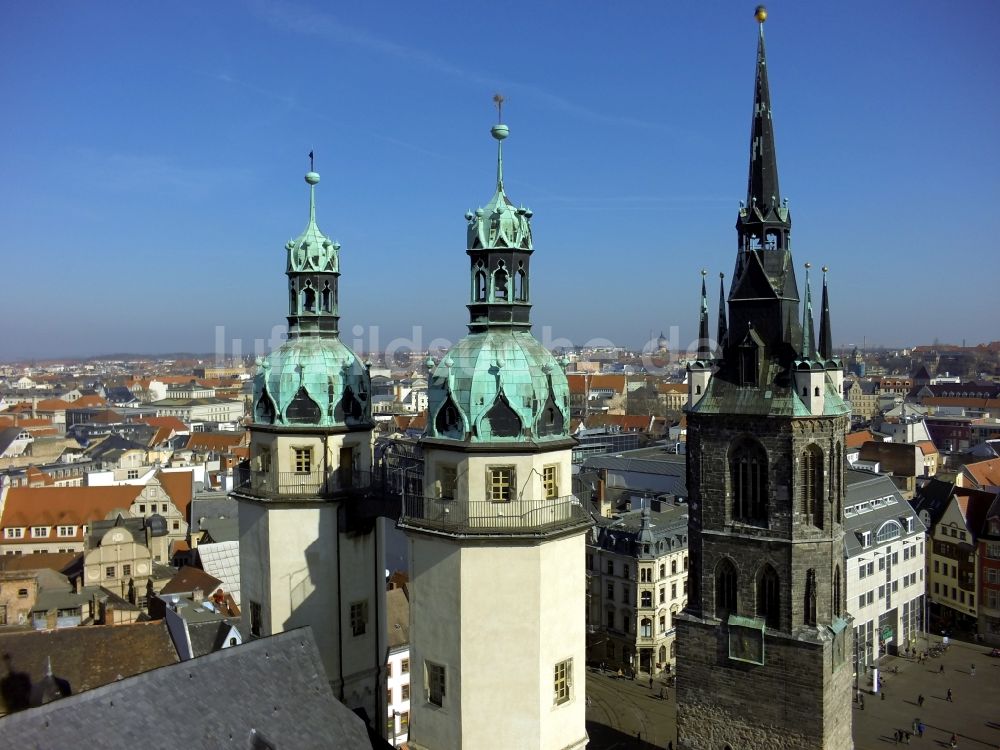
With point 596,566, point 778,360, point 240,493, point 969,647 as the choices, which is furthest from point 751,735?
point 969,647

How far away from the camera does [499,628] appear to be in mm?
24750

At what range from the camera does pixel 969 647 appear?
239ft

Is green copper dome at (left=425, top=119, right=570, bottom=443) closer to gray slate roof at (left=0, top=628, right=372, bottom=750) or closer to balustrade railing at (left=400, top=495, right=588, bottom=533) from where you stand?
balustrade railing at (left=400, top=495, right=588, bottom=533)

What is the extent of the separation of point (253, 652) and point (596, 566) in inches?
1935

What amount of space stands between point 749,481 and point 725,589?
4.92 metres

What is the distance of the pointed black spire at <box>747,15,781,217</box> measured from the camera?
39031 millimetres

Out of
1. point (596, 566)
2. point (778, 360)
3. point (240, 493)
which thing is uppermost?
point (778, 360)

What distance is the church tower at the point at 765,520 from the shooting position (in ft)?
119

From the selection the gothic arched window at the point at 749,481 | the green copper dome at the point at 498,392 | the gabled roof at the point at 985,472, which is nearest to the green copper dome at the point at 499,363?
the green copper dome at the point at 498,392

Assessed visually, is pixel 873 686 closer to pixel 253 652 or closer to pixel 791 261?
pixel 791 261

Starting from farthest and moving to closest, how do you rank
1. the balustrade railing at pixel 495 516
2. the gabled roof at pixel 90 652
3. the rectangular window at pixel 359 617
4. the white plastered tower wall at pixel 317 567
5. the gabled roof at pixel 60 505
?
the gabled roof at pixel 60 505 < the gabled roof at pixel 90 652 < the rectangular window at pixel 359 617 < the white plastered tower wall at pixel 317 567 < the balustrade railing at pixel 495 516

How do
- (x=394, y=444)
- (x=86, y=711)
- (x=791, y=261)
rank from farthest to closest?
(x=791, y=261) → (x=394, y=444) → (x=86, y=711)

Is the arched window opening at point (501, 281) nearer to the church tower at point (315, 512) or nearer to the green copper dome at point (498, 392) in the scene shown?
the green copper dome at point (498, 392)

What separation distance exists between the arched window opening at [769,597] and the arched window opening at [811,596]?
44.5 inches
